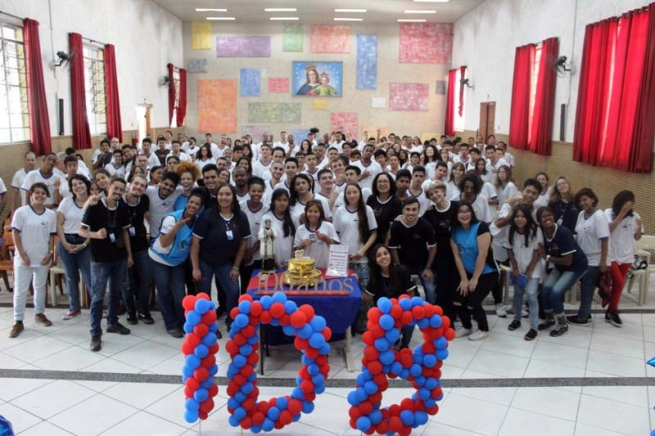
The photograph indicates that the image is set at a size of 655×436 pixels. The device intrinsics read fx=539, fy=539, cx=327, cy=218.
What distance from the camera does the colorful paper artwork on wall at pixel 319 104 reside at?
61.5 feet

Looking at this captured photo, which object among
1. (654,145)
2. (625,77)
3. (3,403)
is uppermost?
(625,77)

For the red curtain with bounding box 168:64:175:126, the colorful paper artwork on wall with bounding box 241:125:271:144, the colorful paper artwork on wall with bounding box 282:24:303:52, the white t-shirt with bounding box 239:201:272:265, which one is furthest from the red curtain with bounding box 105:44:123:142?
the white t-shirt with bounding box 239:201:272:265

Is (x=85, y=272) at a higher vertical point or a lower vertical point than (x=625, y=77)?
lower

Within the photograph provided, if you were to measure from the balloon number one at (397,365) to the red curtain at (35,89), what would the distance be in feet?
26.8

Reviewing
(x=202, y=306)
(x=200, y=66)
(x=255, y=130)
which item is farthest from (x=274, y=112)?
(x=202, y=306)

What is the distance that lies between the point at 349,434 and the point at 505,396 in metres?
1.30

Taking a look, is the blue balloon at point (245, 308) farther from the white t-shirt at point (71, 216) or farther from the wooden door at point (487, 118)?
the wooden door at point (487, 118)

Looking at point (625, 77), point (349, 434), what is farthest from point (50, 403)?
point (625, 77)

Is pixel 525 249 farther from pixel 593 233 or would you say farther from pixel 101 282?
pixel 101 282

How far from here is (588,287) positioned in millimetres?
5441

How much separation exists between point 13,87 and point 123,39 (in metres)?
4.83

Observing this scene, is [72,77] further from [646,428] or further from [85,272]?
→ [646,428]

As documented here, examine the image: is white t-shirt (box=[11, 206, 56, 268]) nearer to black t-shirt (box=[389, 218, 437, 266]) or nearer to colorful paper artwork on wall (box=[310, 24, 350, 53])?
black t-shirt (box=[389, 218, 437, 266])

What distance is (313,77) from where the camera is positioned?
18609mm
